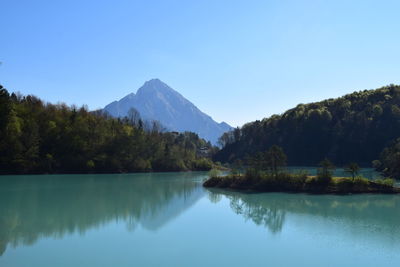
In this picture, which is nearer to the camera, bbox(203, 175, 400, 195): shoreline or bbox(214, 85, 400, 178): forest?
bbox(203, 175, 400, 195): shoreline

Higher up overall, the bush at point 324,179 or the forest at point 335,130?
the forest at point 335,130

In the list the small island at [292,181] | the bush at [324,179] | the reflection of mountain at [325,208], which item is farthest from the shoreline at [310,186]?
the reflection of mountain at [325,208]

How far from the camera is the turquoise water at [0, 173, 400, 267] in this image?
538 inches

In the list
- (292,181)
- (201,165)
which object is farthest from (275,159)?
(201,165)

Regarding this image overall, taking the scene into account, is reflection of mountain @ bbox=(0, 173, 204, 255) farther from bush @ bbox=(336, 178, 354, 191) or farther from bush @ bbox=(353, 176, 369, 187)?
bush @ bbox=(353, 176, 369, 187)

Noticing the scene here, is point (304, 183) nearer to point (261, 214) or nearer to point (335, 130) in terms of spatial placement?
point (261, 214)

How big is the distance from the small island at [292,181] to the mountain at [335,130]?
6169 cm

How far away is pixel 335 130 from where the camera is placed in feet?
336

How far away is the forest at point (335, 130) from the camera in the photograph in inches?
3698

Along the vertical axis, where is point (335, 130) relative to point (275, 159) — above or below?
above

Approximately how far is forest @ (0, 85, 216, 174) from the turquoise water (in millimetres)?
33675

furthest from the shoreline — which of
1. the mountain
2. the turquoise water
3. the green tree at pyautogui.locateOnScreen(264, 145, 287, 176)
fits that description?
the mountain

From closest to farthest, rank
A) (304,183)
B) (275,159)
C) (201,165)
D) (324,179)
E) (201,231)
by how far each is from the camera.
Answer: (201,231)
(324,179)
(304,183)
(275,159)
(201,165)

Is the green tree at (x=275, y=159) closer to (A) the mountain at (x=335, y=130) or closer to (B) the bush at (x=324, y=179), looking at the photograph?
(B) the bush at (x=324, y=179)
